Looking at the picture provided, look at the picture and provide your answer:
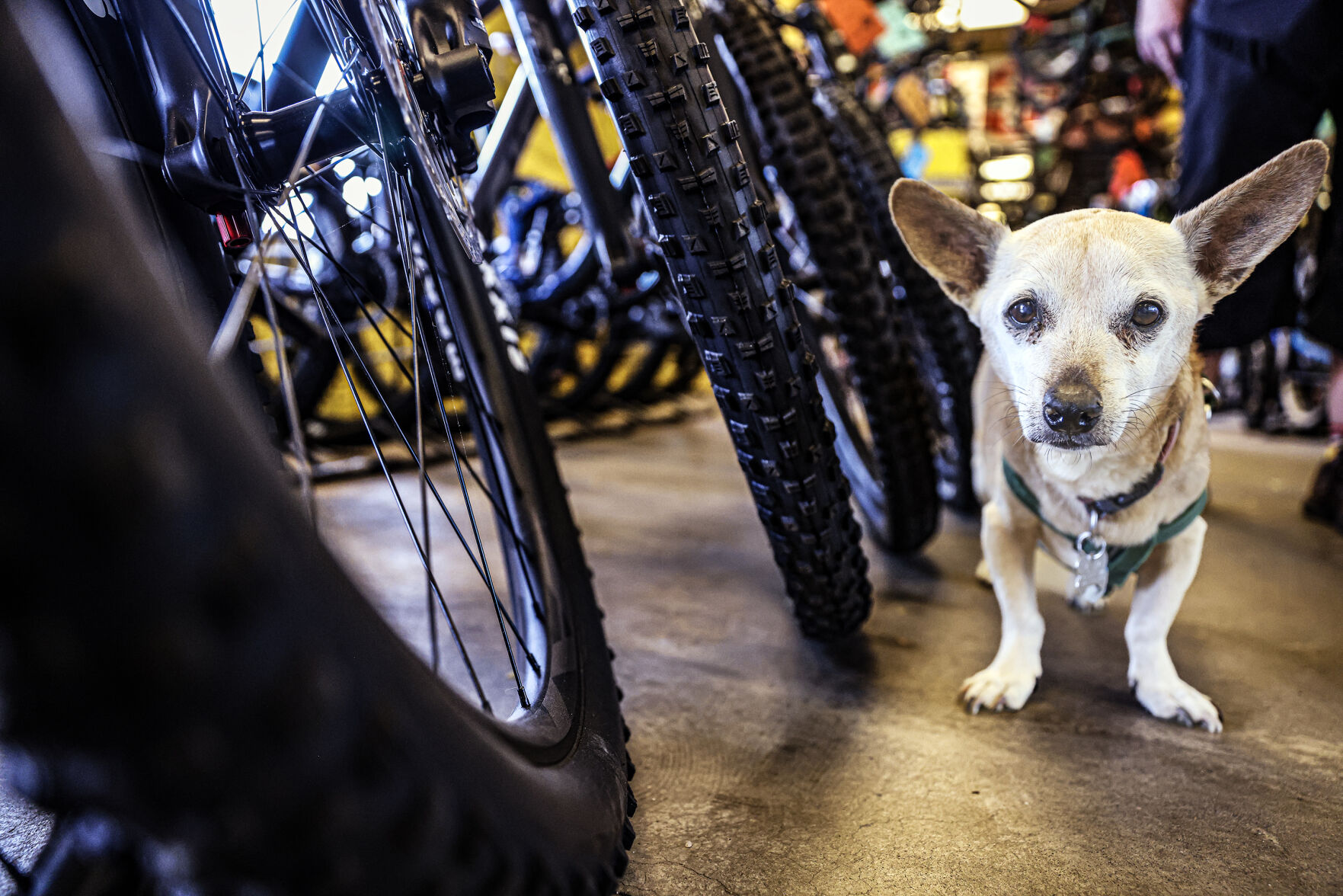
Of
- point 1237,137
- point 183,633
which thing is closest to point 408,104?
point 183,633

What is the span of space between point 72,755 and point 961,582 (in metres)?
1.35

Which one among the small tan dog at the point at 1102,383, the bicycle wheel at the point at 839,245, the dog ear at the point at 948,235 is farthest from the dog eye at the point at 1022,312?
the bicycle wheel at the point at 839,245

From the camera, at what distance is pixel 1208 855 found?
0.69m

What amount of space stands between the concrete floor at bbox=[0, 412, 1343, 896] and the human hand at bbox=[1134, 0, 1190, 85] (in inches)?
39.8

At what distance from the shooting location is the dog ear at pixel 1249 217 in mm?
764

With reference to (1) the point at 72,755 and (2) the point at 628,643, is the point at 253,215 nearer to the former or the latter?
(1) the point at 72,755

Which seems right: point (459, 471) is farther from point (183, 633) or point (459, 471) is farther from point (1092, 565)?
point (1092, 565)

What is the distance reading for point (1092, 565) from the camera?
0.96 metres

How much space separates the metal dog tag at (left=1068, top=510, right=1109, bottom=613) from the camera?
37.1 inches

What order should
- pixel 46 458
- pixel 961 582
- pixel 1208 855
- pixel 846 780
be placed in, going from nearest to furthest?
pixel 46 458 → pixel 1208 855 → pixel 846 780 → pixel 961 582

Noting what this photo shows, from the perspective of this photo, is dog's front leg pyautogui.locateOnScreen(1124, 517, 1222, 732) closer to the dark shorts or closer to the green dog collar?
the green dog collar

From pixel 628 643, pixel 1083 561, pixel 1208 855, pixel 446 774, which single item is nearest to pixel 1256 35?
pixel 1083 561

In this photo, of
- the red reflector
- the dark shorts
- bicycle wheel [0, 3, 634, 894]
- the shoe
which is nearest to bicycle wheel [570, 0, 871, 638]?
the red reflector

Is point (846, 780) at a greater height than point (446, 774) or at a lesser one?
lesser
